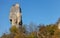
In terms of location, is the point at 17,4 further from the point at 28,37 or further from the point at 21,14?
the point at 28,37

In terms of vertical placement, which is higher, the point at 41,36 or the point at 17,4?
the point at 17,4

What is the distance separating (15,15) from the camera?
39.1 metres

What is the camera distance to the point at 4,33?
33812mm

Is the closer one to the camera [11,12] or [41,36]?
[41,36]

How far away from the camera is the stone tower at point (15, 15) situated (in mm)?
38300

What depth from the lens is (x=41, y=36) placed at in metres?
29.8

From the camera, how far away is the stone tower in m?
38.3

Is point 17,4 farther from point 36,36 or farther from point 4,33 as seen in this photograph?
point 36,36

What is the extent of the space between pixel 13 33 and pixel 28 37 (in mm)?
4435

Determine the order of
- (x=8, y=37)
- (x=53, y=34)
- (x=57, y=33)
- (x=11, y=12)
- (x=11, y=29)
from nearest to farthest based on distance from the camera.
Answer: (x=57, y=33)
(x=53, y=34)
(x=8, y=37)
(x=11, y=29)
(x=11, y=12)

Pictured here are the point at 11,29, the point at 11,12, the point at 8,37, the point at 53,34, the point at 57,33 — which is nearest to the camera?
the point at 57,33

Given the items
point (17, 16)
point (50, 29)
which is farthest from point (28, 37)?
point (17, 16)

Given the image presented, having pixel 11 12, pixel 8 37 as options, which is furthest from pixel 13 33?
pixel 11 12

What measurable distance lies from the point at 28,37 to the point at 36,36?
109 cm
